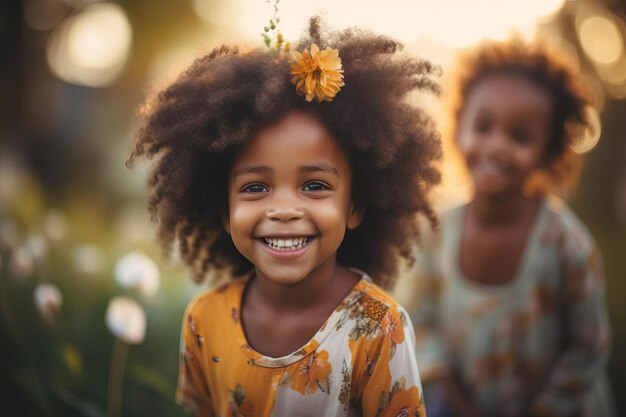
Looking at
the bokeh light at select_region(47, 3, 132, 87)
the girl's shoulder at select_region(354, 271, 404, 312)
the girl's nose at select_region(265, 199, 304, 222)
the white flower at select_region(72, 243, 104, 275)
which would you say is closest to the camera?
the girl's nose at select_region(265, 199, 304, 222)

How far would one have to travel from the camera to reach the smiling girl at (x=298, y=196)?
1.78 m

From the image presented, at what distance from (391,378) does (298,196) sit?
1.86 feet

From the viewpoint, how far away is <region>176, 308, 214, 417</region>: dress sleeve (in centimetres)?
204

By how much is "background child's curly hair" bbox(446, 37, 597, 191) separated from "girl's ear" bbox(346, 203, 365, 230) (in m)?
1.44

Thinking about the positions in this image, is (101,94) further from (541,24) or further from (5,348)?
(541,24)

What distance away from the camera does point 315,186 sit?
1792 millimetres

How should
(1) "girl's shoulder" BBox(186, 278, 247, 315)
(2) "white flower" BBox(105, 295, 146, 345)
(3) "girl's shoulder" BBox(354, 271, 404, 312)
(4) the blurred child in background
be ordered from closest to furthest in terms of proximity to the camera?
1. (3) "girl's shoulder" BBox(354, 271, 404, 312)
2. (1) "girl's shoulder" BBox(186, 278, 247, 315)
3. (2) "white flower" BBox(105, 295, 146, 345)
4. (4) the blurred child in background

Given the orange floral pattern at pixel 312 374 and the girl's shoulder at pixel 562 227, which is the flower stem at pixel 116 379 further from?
the girl's shoulder at pixel 562 227

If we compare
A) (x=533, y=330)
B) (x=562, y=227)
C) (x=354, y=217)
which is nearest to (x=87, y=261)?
(x=354, y=217)

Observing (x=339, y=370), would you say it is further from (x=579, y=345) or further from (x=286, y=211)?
(x=579, y=345)

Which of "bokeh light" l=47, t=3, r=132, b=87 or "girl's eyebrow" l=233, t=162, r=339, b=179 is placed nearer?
"girl's eyebrow" l=233, t=162, r=339, b=179

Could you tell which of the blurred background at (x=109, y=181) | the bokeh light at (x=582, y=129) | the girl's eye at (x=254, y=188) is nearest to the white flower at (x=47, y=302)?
the blurred background at (x=109, y=181)

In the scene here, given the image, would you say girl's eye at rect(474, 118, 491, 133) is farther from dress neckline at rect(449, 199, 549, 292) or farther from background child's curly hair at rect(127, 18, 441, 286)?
background child's curly hair at rect(127, 18, 441, 286)

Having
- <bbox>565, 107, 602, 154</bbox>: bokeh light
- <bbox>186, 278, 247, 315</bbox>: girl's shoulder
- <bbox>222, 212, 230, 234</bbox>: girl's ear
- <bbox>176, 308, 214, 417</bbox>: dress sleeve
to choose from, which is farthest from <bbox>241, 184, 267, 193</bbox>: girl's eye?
<bbox>565, 107, 602, 154</bbox>: bokeh light
